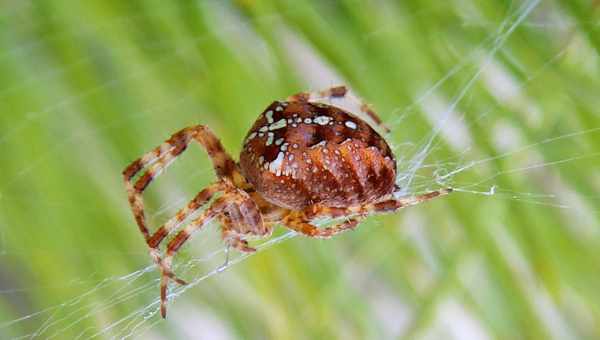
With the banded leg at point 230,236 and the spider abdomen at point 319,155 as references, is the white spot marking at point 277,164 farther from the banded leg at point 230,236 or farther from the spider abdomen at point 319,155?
the banded leg at point 230,236

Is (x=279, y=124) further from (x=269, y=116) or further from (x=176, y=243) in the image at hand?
(x=176, y=243)

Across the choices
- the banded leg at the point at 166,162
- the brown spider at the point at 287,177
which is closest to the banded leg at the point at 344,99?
the brown spider at the point at 287,177

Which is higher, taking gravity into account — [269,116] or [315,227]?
[269,116]

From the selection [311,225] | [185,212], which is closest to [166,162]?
[185,212]

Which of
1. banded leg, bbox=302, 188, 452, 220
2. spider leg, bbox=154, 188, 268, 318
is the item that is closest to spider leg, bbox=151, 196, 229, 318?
spider leg, bbox=154, 188, 268, 318

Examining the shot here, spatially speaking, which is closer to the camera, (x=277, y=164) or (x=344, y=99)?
(x=277, y=164)

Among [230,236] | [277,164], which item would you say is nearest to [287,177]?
[277,164]

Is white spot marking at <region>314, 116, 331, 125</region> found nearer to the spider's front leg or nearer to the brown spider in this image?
the brown spider
